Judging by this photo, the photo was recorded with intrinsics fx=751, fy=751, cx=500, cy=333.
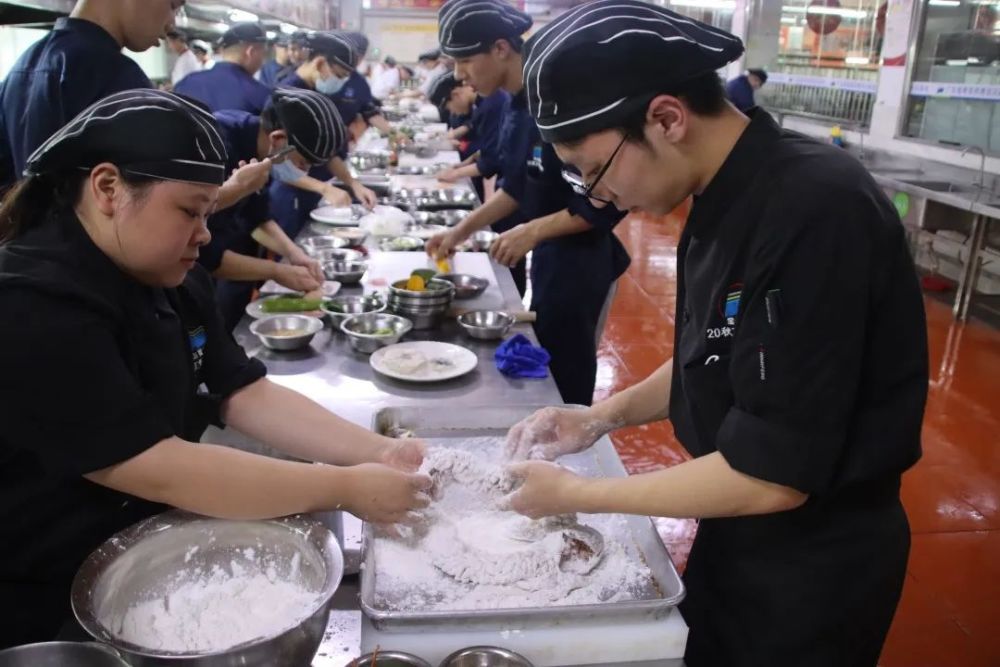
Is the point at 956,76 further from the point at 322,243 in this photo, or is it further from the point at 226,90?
the point at 226,90

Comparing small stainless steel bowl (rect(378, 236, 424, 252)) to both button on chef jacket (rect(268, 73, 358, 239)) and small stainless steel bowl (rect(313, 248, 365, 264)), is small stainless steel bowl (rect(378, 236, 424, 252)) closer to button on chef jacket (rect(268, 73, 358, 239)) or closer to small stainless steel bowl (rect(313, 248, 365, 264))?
small stainless steel bowl (rect(313, 248, 365, 264))

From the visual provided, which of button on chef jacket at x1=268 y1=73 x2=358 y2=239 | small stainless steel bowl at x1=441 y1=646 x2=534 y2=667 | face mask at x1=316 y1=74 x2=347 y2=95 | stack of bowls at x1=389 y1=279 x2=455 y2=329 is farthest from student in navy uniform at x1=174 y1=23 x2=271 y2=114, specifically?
small stainless steel bowl at x1=441 y1=646 x2=534 y2=667

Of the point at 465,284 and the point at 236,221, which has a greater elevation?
the point at 236,221

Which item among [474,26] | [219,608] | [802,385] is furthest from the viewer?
[474,26]

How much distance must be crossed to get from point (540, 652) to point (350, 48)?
5.48m

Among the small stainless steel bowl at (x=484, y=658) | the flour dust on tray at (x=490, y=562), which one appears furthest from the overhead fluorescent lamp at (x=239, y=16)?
the small stainless steel bowl at (x=484, y=658)

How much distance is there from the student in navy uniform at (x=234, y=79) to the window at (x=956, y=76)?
17.6 ft

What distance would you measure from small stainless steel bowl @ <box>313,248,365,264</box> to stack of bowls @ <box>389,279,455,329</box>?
842 mm

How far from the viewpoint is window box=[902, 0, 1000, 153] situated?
5.84 metres

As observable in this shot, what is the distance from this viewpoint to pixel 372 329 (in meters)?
2.71

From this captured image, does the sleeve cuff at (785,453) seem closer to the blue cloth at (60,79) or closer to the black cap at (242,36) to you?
the blue cloth at (60,79)

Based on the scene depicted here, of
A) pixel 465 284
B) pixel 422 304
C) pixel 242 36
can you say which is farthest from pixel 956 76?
pixel 422 304

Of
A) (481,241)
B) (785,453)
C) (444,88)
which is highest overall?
(444,88)

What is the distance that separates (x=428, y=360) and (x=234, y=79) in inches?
113
